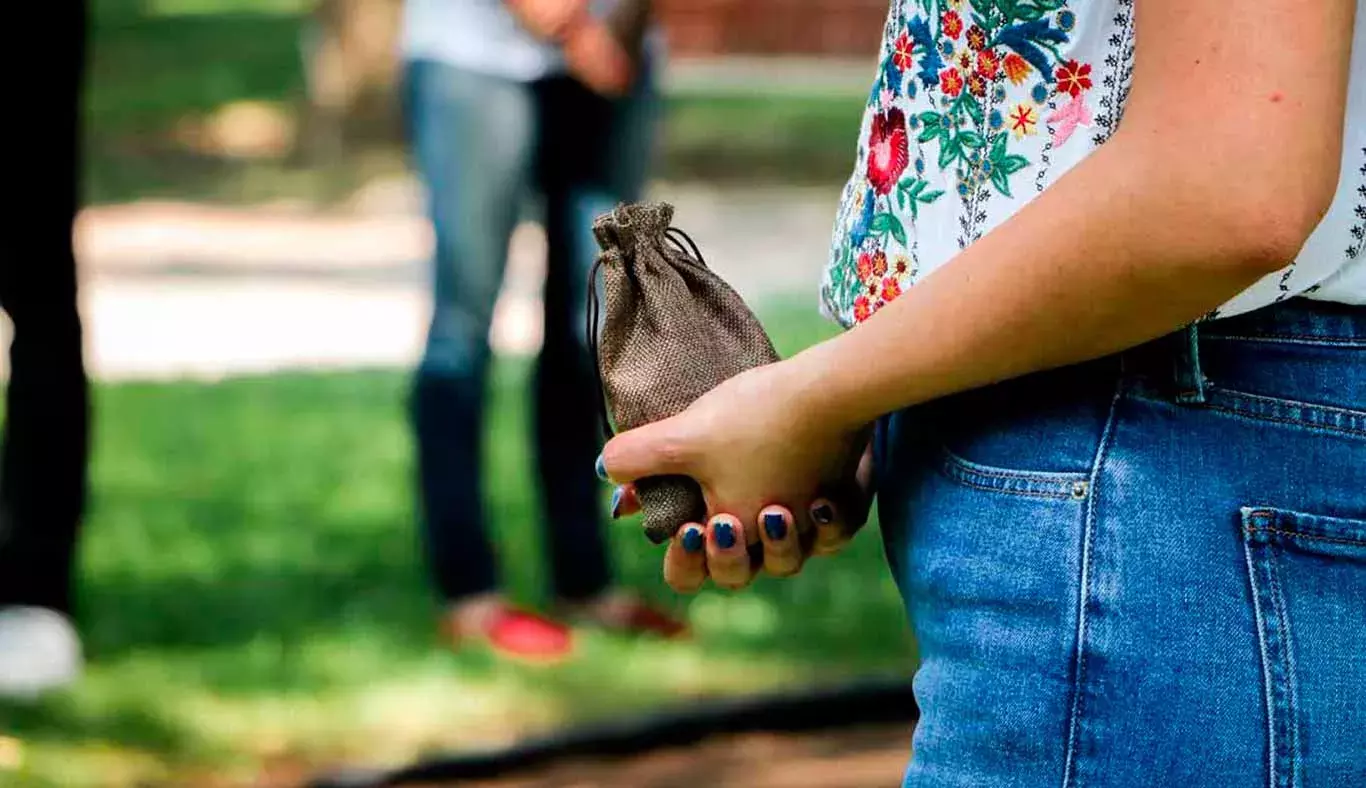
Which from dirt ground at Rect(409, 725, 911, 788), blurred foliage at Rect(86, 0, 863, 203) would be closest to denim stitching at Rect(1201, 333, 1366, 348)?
dirt ground at Rect(409, 725, 911, 788)

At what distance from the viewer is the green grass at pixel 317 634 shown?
11.5ft

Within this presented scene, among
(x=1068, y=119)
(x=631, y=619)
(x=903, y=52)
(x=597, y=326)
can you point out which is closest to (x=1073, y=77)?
(x=1068, y=119)

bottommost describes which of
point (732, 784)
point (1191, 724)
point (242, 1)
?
point (732, 784)

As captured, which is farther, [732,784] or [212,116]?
[212,116]

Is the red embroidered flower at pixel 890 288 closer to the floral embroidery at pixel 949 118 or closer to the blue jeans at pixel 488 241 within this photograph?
the floral embroidery at pixel 949 118

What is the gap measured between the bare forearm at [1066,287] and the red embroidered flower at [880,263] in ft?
0.32

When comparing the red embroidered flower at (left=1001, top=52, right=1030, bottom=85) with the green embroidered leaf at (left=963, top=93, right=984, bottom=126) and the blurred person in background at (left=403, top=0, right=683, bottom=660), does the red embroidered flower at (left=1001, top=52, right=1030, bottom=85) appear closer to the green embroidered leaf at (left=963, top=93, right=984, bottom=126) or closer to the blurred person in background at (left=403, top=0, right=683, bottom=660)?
the green embroidered leaf at (left=963, top=93, right=984, bottom=126)

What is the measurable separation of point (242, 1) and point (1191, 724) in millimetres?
22400

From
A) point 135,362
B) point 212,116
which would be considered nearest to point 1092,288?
point 135,362

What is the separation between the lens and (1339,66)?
34.9 inches

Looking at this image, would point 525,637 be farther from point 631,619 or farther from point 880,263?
point 880,263

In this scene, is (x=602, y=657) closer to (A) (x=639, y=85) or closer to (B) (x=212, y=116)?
(A) (x=639, y=85)

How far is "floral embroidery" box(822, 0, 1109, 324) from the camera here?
40.9 inches

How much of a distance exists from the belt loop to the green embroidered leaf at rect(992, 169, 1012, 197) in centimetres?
13
